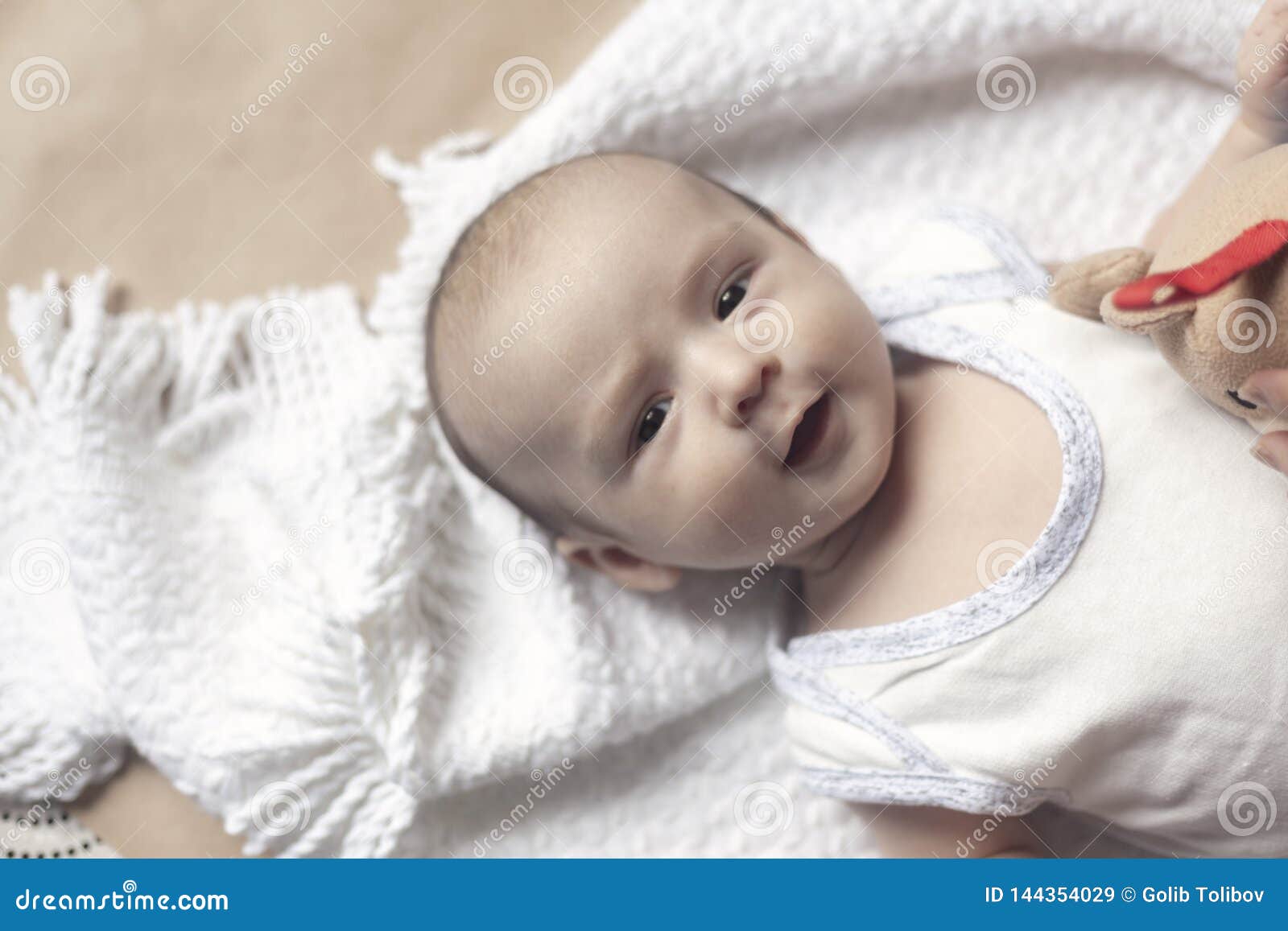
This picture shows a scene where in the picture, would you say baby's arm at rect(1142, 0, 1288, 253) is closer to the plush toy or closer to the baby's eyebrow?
the plush toy

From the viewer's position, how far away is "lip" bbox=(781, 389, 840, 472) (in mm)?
1016

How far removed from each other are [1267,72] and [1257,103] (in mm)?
62

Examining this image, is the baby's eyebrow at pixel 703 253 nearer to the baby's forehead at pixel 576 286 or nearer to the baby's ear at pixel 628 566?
the baby's forehead at pixel 576 286

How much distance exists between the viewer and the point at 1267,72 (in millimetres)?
Answer: 946

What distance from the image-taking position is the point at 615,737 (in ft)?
4.08

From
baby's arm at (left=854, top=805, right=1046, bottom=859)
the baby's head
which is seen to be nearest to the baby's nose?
the baby's head

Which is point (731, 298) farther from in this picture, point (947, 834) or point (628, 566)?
point (947, 834)

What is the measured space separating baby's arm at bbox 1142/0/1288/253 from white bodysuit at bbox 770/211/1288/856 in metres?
0.19

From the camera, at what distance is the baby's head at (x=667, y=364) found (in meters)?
1.00

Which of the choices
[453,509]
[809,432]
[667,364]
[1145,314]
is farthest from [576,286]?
[1145,314]

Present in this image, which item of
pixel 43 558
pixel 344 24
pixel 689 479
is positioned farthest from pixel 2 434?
pixel 689 479

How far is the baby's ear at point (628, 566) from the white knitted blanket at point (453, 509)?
0.08 m

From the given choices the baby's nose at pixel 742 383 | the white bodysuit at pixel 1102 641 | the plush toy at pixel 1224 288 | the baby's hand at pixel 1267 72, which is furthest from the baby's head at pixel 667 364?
the baby's hand at pixel 1267 72

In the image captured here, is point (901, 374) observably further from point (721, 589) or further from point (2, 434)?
point (2, 434)
